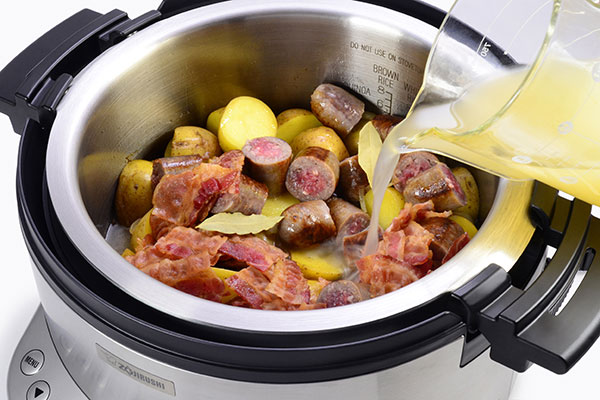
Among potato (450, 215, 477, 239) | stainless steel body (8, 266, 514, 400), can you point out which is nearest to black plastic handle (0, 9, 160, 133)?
stainless steel body (8, 266, 514, 400)

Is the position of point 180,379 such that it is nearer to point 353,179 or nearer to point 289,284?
point 289,284

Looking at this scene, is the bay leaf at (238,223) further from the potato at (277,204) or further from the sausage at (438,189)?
the sausage at (438,189)

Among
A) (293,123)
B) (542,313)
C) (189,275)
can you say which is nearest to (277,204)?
(293,123)

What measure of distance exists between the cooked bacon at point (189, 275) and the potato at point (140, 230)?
0.24 m

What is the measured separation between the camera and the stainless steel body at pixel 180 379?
1352 mm

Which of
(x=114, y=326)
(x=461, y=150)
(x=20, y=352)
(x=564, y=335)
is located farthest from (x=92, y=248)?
(x=564, y=335)

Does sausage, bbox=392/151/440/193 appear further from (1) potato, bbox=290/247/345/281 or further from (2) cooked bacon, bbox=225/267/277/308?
(2) cooked bacon, bbox=225/267/277/308

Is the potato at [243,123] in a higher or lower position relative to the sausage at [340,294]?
higher

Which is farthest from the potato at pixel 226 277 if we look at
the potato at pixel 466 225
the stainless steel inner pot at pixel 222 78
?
the potato at pixel 466 225

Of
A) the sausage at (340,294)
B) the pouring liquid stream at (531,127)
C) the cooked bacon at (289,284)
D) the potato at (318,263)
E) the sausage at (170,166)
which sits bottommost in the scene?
the potato at (318,263)

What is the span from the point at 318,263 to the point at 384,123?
40 cm

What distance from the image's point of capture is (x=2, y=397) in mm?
1767

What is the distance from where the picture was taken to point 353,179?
1946mm

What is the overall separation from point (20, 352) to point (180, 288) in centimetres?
49
